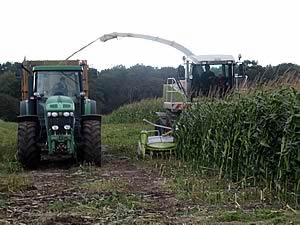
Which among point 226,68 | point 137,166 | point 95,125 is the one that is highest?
point 226,68

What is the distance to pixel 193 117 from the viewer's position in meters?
13.4

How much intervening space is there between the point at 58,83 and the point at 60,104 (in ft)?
4.53

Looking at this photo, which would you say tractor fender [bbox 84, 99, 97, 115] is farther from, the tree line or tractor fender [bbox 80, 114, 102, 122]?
the tree line

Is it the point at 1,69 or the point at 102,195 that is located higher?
the point at 1,69

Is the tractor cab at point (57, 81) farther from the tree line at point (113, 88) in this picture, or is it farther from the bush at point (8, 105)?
the bush at point (8, 105)

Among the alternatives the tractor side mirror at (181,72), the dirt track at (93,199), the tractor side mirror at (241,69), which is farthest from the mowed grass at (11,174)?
the tractor side mirror at (241,69)

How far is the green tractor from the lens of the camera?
11.7 meters

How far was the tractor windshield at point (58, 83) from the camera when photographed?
13.1 metres

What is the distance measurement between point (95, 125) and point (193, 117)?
2.45 meters

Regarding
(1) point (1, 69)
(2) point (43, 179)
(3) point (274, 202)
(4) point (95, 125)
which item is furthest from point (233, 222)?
(1) point (1, 69)

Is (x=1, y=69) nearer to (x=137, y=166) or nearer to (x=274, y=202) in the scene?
(x=137, y=166)

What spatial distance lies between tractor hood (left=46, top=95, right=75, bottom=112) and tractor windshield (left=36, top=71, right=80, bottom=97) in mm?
840

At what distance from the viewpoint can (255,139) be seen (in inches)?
372

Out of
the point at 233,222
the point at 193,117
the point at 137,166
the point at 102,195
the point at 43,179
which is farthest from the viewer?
the point at 193,117
